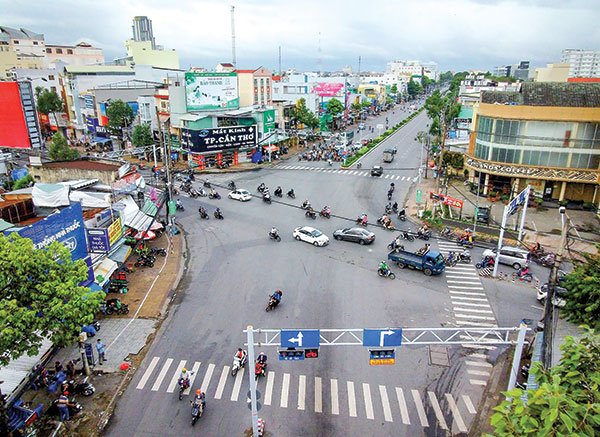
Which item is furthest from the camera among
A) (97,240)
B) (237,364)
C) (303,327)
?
(97,240)

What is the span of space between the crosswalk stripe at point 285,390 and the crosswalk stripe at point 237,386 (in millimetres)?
1893

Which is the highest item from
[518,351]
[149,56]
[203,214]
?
[149,56]

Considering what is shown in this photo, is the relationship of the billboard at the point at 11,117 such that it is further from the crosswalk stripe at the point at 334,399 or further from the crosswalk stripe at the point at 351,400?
the crosswalk stripe at the point at 351,400

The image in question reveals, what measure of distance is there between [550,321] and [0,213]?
1129 inches

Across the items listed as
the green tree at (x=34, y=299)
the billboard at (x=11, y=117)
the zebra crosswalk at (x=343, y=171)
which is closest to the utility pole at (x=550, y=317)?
the green tree at (x=34, y=299)

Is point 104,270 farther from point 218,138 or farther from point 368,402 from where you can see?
point 218,138

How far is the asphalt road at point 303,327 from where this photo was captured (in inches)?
631

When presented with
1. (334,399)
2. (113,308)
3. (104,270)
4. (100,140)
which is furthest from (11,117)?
(334,399)

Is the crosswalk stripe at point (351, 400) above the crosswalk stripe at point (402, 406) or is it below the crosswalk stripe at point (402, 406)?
above

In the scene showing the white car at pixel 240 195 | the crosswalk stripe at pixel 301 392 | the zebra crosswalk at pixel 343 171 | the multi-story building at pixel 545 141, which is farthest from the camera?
the zebra crosswalk at pixel 343 171

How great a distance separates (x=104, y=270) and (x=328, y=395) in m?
15.1

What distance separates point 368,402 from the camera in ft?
55.3

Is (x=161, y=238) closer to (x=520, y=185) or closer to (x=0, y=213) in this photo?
(x=0, y=213)

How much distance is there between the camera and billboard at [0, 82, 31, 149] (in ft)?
143
